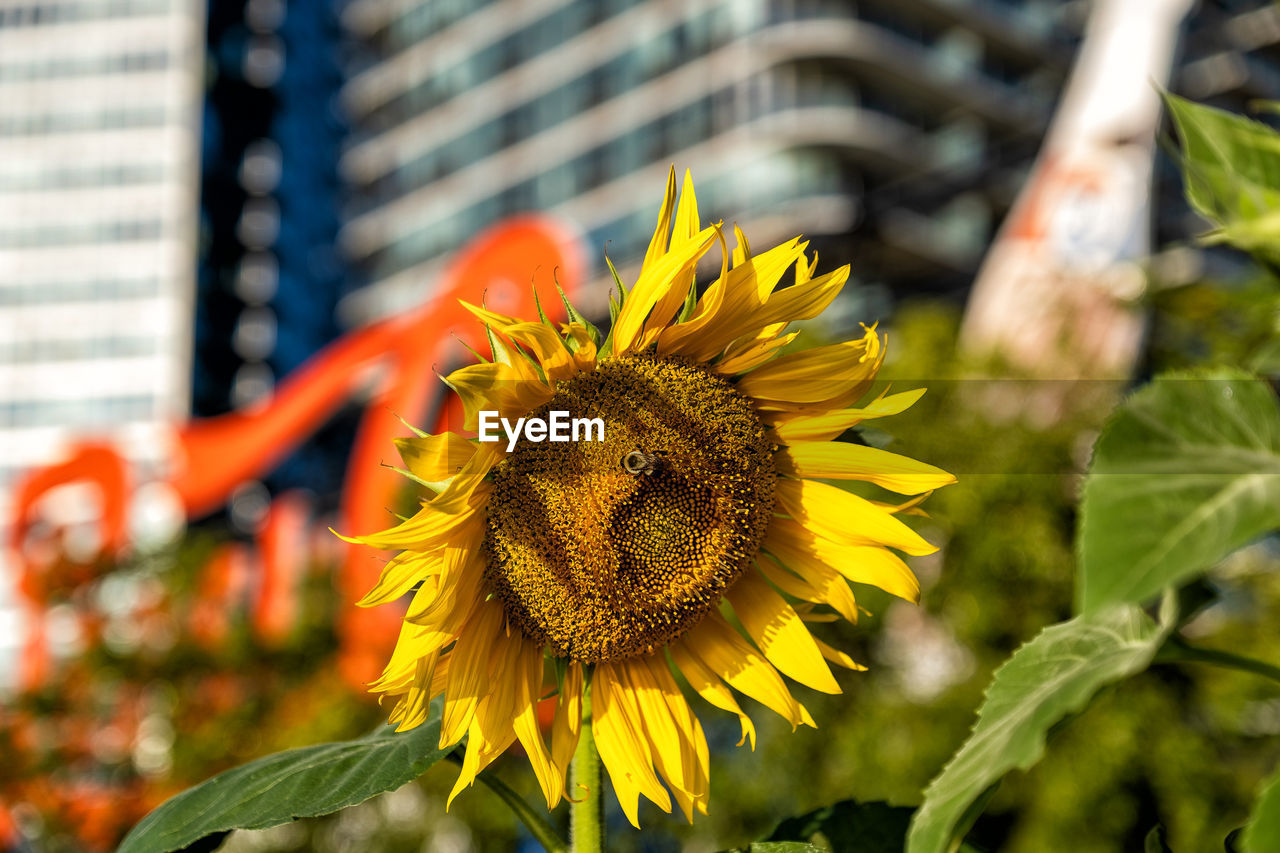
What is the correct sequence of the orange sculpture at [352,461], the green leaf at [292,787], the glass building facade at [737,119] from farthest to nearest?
the glass building facade at [737,119], the orange sculpture at [352,461], the green leaf at [292,787]

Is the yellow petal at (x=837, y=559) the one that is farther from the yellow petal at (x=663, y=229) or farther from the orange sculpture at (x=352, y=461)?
the orange sculpture at (x=352, y=461)

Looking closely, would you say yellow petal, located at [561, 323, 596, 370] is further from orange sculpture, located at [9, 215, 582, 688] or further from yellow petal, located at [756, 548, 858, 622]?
orange sculpture, located at [9, 215, 582, 688]

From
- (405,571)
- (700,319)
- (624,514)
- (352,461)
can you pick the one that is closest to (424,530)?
(405,571)

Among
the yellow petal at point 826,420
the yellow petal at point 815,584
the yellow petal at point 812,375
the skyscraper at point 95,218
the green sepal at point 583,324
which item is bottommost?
the yellow petal at point 815,584

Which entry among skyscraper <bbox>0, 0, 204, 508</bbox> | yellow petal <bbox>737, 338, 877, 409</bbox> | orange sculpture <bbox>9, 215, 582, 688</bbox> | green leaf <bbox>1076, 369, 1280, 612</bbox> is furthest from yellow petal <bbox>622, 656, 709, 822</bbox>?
skyscraper <bbox>0, 0, 204, 508</bbox>

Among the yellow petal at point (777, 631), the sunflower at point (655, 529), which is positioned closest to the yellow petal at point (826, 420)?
the sunflower at point (655, 529)

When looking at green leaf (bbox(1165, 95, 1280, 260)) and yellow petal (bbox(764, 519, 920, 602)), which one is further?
yellow petal (bbox(764, 519, 920, 602))

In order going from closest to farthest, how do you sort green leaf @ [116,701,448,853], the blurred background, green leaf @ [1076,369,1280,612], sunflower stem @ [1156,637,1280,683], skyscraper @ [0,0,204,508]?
green leaf @ [1076,369,1280,612] → sunflower stem @ [1156,637,1280,683] → green leaf @ [116,701,448,853] → the blurred background → skyscraper @ [0,0,204,508]
